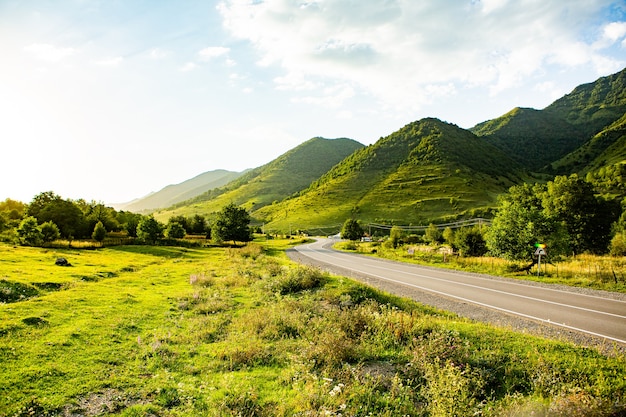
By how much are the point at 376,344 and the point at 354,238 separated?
82.1m

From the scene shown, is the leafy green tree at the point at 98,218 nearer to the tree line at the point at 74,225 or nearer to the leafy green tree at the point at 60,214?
the tree line at the point at 74,225

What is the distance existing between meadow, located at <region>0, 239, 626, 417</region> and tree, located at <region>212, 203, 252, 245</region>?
206 feet

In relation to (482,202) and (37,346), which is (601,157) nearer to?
(482,202)

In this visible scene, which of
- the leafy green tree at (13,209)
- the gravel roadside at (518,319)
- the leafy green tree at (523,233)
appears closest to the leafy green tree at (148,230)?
the leafy green tree at (13,209)

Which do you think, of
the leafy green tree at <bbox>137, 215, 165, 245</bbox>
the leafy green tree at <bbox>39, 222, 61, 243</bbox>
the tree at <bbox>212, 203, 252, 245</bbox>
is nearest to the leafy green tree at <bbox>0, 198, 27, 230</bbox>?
the leafy green tree at <bbox>137, 215, 165, 245</bbox>

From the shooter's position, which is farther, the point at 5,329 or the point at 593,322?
the point at 593,322

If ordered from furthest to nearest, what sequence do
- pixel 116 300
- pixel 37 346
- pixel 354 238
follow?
pixel 354 238 → pixel 116 300 → pixel 37 346

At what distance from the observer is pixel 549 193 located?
180ft

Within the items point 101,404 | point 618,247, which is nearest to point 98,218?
point 101,404

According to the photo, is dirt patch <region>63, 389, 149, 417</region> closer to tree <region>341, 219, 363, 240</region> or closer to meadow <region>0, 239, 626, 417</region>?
meadow <region>0, 239, 626, 417</region>

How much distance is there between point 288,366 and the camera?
8.96 m

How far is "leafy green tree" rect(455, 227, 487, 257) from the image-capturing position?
48250 mm

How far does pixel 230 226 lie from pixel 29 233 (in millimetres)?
36743

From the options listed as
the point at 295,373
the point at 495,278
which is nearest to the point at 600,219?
the point at 495,278
